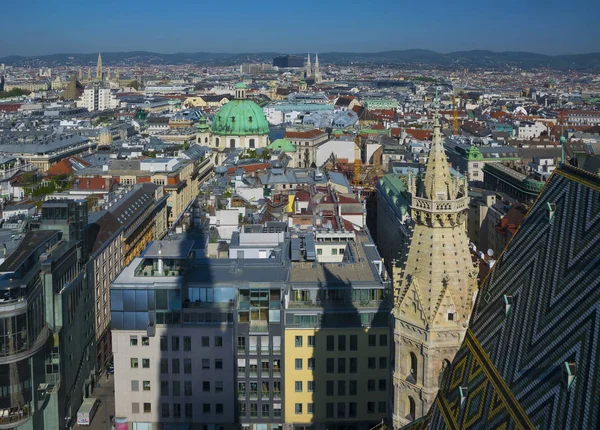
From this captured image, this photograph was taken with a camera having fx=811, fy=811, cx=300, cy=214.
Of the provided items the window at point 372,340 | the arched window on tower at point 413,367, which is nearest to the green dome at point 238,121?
the window at point 372,340

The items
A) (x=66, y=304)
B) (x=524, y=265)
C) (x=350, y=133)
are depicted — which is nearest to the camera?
(x=524, y=265)

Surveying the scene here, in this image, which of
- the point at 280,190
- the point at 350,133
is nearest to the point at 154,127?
the point at 350,133

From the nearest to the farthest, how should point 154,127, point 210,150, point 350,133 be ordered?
1. point 210,150
2. point 350,133
3. point 154,127

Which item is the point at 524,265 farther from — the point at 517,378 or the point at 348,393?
the point at 348,393

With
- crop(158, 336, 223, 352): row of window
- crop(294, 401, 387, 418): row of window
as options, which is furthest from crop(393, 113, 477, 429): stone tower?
crop(158, 336, 223, 352): row of window

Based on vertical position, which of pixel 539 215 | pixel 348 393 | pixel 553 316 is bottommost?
pixel 348 393

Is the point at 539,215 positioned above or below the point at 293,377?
above
